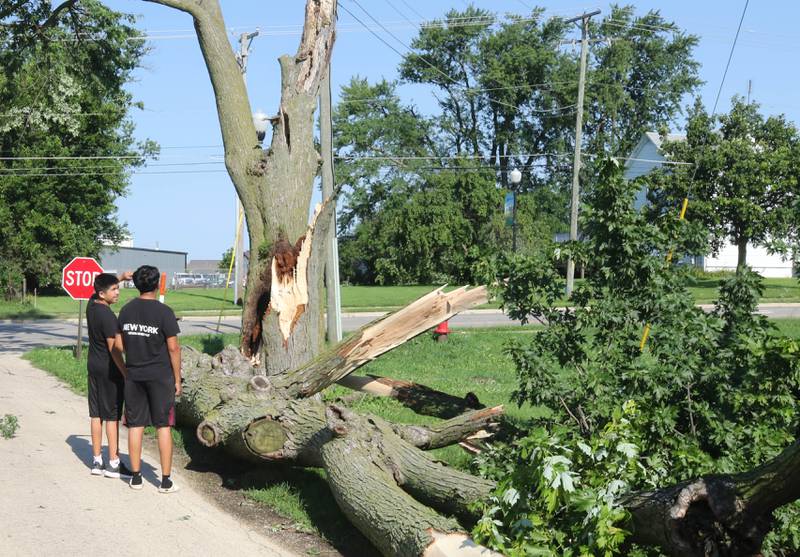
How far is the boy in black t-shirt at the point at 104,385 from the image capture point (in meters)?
7.78

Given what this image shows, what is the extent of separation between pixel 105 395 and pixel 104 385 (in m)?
0.09

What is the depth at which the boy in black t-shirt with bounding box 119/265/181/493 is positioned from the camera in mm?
7266

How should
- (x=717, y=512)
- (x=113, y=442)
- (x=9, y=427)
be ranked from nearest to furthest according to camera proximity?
(x=717, y=512)
(x=113, y=442)
(x=9, y=427)

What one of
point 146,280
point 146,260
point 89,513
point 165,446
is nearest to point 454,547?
point 89,513

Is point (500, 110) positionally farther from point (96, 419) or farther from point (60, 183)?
point (96, 419)

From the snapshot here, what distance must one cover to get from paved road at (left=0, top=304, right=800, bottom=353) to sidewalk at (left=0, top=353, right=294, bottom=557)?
10200mm

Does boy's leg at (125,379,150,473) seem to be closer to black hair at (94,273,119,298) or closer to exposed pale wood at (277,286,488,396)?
black hair at (94,273,119,298)

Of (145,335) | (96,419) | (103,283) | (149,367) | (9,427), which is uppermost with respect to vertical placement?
(103,283)

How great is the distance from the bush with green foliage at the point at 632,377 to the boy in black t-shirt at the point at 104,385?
3.41 metres

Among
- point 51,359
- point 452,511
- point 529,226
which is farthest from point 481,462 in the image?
point 529,226

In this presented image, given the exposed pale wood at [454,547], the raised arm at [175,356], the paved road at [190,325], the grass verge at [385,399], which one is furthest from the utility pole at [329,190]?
the exposed pale wood at [454,547]

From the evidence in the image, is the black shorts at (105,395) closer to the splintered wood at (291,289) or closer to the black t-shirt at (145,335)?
the black t-shirt at (145,335)

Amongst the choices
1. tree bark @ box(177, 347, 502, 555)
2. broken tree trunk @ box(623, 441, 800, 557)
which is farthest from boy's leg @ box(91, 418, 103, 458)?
broken tree trunk @ box(623, 441, 800, 557)

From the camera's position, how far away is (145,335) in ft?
23.8
